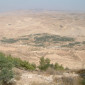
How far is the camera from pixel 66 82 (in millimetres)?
7148

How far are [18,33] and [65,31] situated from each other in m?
18.8

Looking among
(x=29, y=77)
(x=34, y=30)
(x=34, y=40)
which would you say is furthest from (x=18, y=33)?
(x=29, y=77)

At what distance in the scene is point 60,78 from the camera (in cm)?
756

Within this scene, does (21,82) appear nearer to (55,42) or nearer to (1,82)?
(1,82)

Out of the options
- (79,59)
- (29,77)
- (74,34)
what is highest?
(29,77)

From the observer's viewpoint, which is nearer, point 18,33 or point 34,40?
point 34,40

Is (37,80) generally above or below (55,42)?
above

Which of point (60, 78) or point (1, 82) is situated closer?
point (1, 82)

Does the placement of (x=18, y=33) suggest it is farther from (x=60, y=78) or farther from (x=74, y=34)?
(x=60, y=78)

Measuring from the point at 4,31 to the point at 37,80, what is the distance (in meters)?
68.6

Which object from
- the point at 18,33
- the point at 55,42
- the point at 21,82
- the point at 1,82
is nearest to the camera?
the point at 1,82

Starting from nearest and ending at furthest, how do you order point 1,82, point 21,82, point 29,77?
point 1,82, point 21,82, point 29,77

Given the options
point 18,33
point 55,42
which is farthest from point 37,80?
point 18,33

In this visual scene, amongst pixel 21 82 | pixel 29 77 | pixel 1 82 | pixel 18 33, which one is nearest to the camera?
pixel 1 82
